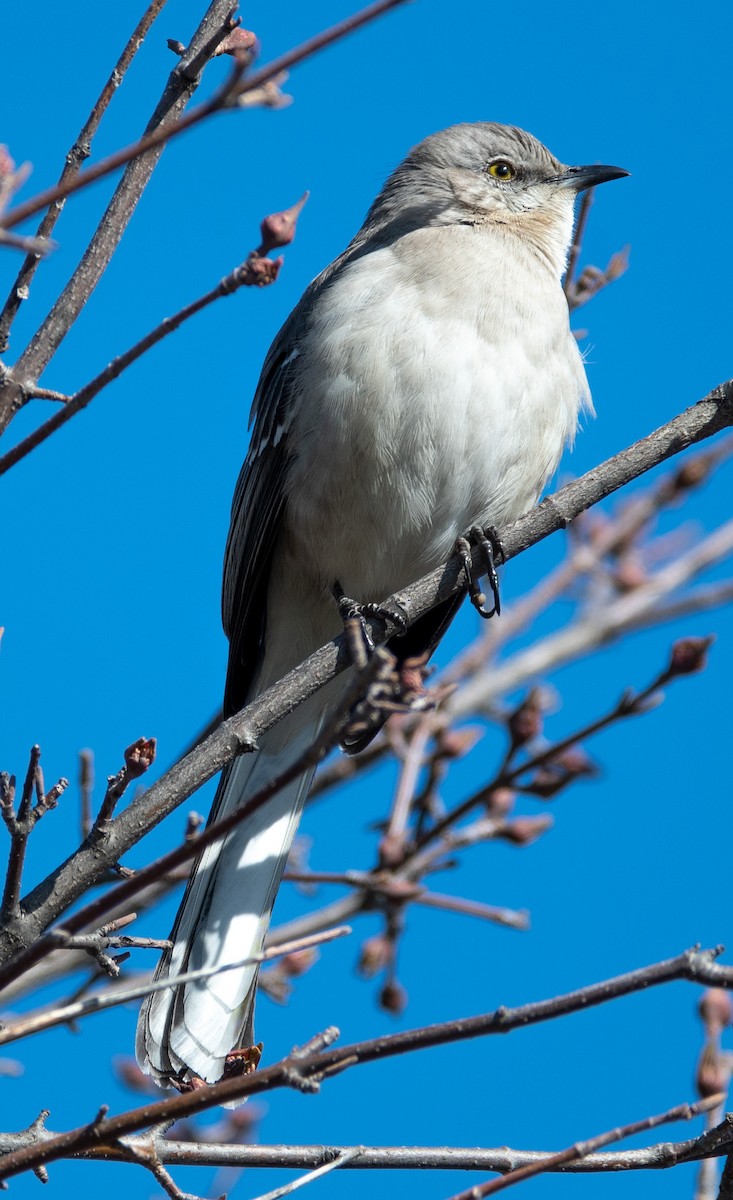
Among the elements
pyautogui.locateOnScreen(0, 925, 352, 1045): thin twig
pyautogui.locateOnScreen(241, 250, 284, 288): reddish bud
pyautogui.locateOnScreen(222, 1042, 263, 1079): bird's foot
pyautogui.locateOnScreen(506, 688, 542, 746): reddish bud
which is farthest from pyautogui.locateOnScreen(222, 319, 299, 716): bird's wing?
pyautogui.locateOnScreen(241, 250, 284, 288): reddish bud

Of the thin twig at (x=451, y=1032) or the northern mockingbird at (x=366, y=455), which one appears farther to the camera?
the northern mockingbird at (x=366, y=455)

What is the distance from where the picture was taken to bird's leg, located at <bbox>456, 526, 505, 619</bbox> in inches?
146

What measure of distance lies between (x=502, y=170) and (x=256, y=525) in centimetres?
204

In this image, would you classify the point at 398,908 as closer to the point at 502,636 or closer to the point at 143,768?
the point at 143,768

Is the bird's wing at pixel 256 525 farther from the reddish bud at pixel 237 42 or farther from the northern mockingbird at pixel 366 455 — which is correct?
the reddish bud at pixel 237 42

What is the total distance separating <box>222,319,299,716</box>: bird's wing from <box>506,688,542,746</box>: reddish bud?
1.64 meters

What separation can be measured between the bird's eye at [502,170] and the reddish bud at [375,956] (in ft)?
11.5

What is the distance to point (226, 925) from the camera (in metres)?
3.86

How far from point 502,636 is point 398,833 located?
1469mm

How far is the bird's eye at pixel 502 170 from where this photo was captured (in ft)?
17.3

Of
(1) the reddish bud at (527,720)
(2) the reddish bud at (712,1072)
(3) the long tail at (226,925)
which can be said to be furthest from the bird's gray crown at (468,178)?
(2) the reddish bud at (712,1072)

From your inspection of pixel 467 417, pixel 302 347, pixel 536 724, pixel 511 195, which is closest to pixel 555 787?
pixel 536 724

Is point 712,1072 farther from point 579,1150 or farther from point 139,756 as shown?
point 139,756

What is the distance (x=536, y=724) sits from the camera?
294cm
